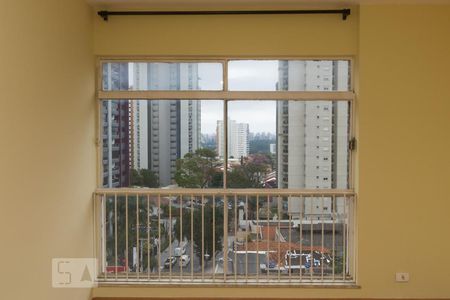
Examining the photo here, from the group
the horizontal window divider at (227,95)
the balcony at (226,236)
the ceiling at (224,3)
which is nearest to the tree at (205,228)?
the balcony at (226,236)

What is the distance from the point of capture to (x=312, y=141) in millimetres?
3689

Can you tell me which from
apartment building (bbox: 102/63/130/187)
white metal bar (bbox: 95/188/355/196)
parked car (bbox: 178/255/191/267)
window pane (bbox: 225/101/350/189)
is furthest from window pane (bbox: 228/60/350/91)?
parked car (bbox: 178/255/191/267)

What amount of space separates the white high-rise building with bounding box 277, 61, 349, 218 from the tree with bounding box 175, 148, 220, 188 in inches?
24.2

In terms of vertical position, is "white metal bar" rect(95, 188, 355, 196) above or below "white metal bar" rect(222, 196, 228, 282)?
above

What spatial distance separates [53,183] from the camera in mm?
2865

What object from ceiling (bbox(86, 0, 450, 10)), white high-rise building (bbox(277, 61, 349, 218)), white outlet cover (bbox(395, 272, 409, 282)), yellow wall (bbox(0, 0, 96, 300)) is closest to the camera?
yellow wall (bbox(0, 0, 96, 300))

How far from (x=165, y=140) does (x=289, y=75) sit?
125 cm

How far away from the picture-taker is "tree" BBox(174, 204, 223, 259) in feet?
12.2

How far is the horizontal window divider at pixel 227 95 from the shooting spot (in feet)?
11.9

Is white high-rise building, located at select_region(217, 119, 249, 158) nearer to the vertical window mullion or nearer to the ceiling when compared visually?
the vertical window mullion

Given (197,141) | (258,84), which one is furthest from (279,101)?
(197,141)

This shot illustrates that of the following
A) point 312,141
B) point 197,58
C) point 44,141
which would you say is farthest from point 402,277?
point 44,141

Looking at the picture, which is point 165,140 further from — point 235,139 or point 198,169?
point 235,139

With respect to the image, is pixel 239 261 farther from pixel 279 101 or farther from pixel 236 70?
pixel 236 70
